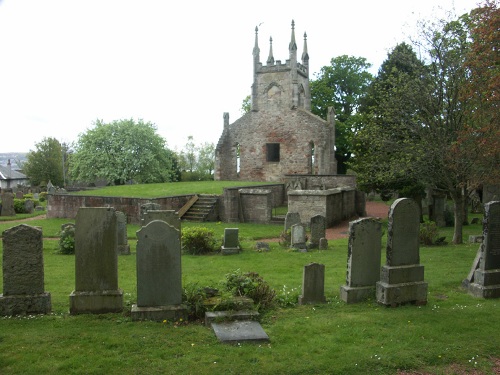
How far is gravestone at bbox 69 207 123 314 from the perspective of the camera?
21.3 ft

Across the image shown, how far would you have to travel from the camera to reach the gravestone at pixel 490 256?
8.15m

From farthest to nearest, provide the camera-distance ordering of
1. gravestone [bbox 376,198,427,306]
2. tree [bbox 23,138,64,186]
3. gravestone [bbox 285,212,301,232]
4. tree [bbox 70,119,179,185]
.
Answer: tree [bbox 23,138,64,186], tree [bbox 70,119,179,185], gravestone [bbox 285,212,301,232], gravestone [bbox 376,198,427,306]

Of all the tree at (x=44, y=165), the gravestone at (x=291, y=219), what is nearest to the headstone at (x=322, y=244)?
the gravestone at (x=291, y=219)

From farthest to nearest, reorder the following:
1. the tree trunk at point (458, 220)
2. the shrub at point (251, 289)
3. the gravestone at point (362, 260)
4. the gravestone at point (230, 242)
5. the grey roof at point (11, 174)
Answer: the grey roof at point (11, 174)
the tree trunk at point (458, 220)
the gravestone at point (230, 242)
the gravestone at point (362, 260)
the shrub at point (251, 289)

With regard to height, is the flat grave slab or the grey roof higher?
the grey roof

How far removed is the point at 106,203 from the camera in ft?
68.9

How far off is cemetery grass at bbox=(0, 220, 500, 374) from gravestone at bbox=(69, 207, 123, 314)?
0.21 meters

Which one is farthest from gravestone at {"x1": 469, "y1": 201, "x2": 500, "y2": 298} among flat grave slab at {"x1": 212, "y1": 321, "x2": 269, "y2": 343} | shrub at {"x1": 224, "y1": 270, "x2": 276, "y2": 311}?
flat grave slab at {"x1": 212, "y1": 321, "x2": 269, "y2": 343}

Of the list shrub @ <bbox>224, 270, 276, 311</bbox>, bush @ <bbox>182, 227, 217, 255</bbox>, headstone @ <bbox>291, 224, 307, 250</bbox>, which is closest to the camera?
shrub @ <bbox>224, 270, 276, 311</bbox>

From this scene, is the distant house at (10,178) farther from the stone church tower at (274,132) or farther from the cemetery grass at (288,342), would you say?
the cemetery grass at (288,342)

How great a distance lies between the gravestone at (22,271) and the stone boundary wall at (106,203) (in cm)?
1312

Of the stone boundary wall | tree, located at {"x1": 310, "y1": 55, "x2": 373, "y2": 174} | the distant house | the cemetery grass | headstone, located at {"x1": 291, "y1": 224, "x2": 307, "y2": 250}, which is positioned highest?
tree, located at {"x1": 310, "y1": 55, "x2": 373, "y2": 174}

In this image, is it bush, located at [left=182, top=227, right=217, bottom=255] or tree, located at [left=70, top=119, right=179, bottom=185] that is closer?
bush, located at [left=182, top=227, right=217, bottom=255]

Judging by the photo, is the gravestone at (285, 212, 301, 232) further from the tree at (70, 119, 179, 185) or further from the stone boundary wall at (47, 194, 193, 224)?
the tree at (70, 119, 179, 185)
